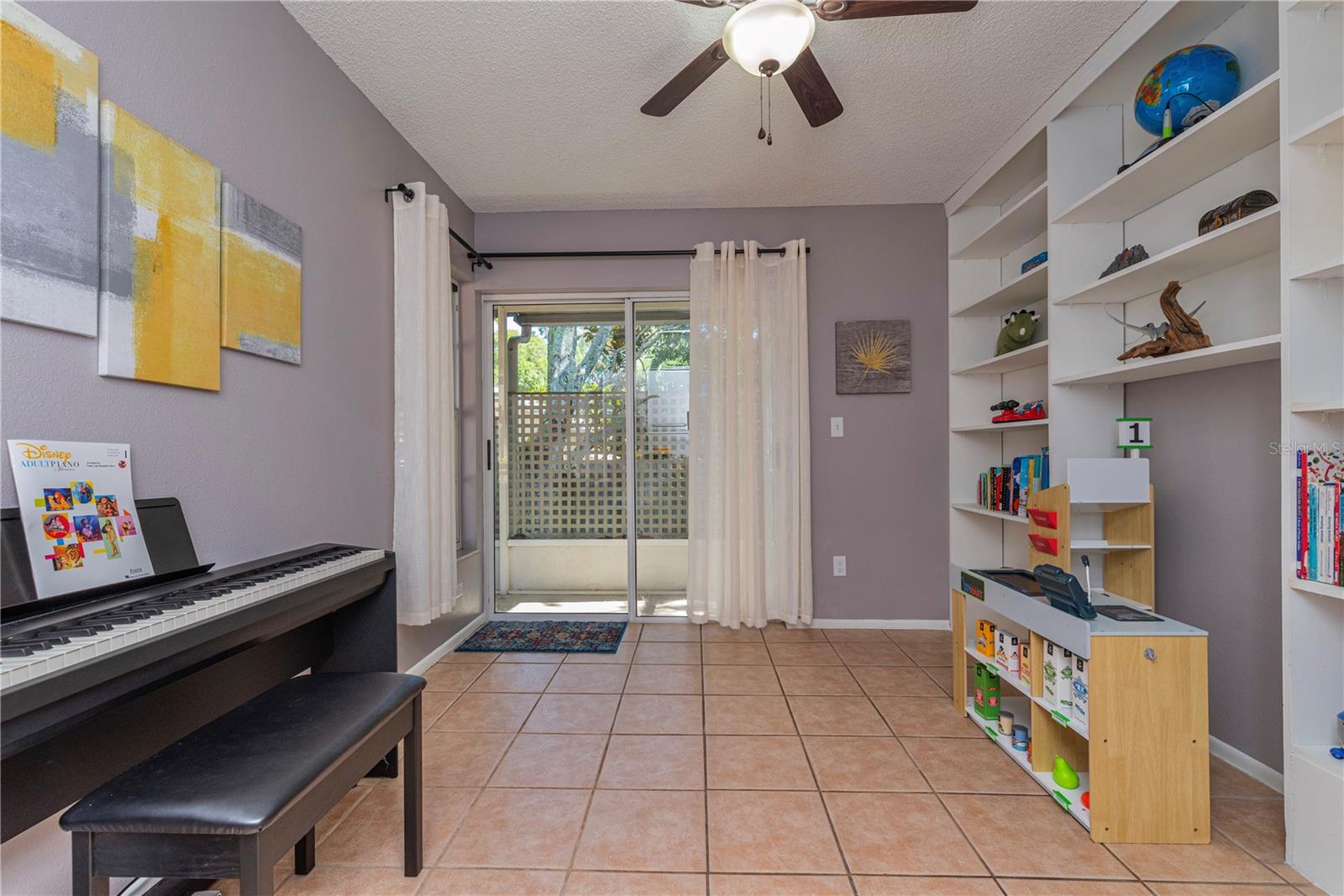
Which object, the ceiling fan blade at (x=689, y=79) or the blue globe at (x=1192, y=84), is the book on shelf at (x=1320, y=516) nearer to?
the blue globe at (x=1192, y=84)

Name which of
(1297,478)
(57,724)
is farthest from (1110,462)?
(57,724)

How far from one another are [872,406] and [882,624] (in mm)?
1338

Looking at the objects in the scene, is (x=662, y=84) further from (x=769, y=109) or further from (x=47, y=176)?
(x=47, y=176)

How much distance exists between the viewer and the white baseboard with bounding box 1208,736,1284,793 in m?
1.80

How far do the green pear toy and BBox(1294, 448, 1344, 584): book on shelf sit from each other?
0.83 metres

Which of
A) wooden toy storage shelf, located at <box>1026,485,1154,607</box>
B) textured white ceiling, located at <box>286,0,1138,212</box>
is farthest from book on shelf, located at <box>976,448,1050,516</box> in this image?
textured white ceiling, located at <box>286,0,1138,212</box>

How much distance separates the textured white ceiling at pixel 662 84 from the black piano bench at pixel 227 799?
219 centimetres

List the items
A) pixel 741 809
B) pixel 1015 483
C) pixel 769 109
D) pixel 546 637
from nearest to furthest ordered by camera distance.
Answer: pixel 741 809
pixel 769 109
pixel 1015 483
pixel 546 637

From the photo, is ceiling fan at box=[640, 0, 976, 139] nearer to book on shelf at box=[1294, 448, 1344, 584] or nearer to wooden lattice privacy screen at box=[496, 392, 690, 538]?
book on shelf at box=[1294, 448, 1344, 584]

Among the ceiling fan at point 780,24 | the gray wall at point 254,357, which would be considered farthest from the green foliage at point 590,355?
the ceiling fan at point 780,24

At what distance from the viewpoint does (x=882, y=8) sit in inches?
63.1

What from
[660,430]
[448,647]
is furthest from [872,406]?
[448,647]

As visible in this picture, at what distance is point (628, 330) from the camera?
371cm

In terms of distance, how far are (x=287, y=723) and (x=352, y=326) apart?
1578 mm
